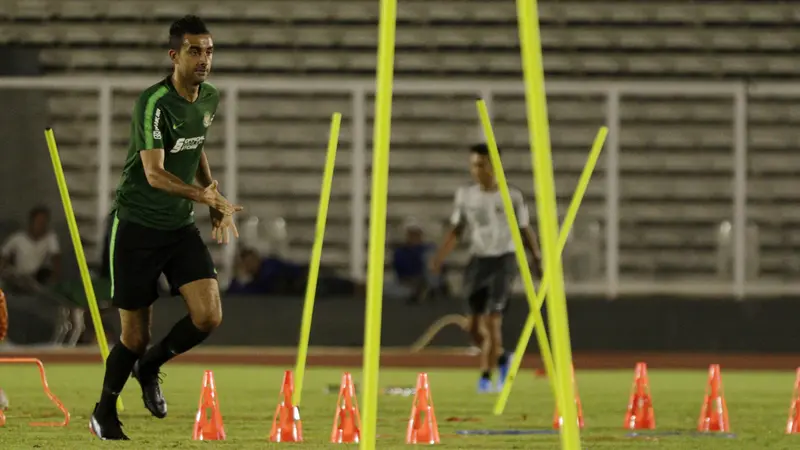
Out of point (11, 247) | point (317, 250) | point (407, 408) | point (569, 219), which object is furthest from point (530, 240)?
point (11, 247)

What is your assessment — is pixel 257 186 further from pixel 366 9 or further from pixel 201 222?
pixel 366 9

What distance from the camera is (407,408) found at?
14242 millimetres

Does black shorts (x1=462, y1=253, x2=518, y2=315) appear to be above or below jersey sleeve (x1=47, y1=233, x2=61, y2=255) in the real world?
below

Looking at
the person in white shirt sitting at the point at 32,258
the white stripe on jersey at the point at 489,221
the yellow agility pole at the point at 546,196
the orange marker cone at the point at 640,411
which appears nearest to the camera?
the yellow agility pole at the point at 546,196

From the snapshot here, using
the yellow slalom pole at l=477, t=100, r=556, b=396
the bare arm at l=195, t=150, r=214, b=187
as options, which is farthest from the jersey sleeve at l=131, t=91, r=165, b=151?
the yellow slalom pole at l=477, t=100, r=556, b=396

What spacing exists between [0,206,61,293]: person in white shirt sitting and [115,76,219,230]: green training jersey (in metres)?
10.4

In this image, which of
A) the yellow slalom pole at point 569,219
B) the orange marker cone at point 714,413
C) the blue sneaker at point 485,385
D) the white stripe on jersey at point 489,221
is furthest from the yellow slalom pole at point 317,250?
the blue sneaker at point 485,385

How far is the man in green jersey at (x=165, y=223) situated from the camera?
10539mm

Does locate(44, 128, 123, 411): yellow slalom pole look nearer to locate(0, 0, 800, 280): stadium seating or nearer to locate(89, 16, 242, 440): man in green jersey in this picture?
locate(89, 16, 242, 440): man in green jersey

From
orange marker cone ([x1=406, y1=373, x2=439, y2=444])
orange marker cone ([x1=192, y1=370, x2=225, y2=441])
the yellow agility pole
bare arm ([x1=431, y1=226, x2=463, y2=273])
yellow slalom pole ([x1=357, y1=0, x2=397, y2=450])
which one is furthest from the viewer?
bare arm ([x1=431, y1=226, x2=463, y2=273])

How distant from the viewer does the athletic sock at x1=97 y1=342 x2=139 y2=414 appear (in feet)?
35.3

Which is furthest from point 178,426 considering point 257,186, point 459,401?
point 257,186

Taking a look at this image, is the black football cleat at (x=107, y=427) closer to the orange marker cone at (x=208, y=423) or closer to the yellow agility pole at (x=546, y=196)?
the orange marker cone at (x=208, y=423)

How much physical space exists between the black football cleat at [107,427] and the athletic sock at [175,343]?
52 centimetres
